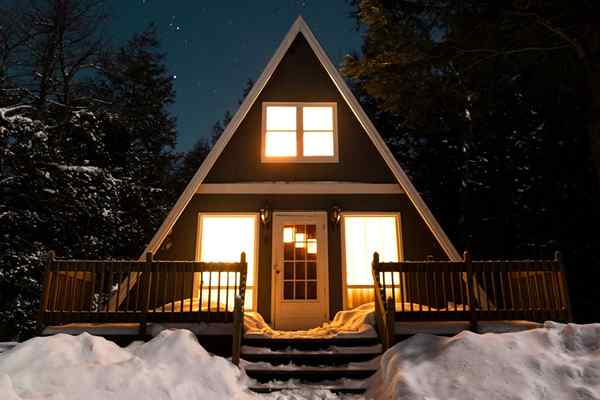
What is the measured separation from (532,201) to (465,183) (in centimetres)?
A: 239

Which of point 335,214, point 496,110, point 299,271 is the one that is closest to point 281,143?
point 335,214

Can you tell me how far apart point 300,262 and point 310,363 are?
2876 mm

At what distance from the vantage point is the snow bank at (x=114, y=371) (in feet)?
13.3

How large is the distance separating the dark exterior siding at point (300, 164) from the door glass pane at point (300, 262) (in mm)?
1215

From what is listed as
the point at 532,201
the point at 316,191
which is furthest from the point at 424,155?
the point at 316,191

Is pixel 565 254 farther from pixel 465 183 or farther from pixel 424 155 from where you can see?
pixel 424 155

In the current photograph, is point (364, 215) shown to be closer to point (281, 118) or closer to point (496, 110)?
point (281, 118)

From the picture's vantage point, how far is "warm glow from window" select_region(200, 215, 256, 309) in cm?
883

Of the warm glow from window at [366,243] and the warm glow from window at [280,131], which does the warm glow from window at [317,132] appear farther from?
the warm glow from window at [366,243]

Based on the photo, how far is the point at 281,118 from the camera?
31.6 ft

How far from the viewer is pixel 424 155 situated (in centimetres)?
1634

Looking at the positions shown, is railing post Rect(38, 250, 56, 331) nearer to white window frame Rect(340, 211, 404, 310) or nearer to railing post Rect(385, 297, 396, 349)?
Result: railing post Rect(385, 297, 396, 349)

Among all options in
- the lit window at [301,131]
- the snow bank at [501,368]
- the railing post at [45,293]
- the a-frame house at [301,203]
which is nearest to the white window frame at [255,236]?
the a-frame house at [301,203]

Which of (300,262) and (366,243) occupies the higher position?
(366,243)
